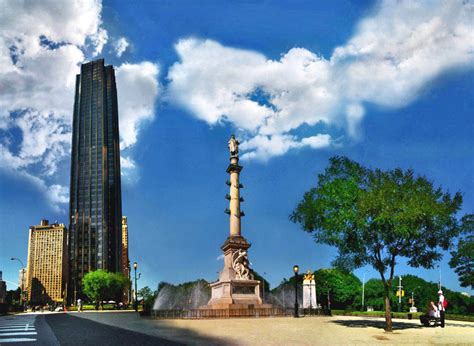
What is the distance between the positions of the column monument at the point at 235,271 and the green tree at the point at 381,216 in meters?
16.1

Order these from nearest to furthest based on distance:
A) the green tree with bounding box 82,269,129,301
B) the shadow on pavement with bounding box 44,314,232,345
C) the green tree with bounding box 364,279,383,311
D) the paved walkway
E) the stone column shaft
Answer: the shadow on pavement with bounding box 44,314,232,345
the paved walkway
the stone column shaft
the green tree with bounding box 364,279,383,311
the green tree with bounding box 82,269,129,301

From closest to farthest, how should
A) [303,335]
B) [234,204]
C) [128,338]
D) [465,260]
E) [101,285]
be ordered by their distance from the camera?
[128,338], [303,335], [234,204], [465,260], [101,285]

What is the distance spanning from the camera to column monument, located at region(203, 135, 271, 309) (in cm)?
4050

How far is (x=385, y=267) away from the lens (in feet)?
82.9

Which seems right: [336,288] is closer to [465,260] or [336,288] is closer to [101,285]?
[465,260]

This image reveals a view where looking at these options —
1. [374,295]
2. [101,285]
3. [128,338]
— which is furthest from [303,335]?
[101,285]

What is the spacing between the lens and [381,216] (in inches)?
882

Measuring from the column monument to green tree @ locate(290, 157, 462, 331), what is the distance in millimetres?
16096

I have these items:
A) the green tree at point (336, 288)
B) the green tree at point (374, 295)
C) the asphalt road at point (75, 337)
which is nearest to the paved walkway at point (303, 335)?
the asphalt road at point (75, 337)

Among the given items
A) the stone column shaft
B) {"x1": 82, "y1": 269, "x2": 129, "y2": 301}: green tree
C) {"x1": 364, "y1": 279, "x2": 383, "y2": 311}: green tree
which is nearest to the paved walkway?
the stone column shaft

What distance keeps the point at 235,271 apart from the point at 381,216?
22348 mm

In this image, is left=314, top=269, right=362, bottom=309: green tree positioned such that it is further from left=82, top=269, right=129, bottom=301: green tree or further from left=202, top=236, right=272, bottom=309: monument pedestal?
left=82, top=269, right=129, bottom=301: green tree

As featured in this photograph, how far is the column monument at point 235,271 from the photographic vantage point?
133 feet

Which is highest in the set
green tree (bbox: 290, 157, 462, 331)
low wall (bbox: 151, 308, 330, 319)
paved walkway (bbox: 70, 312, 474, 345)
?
green tree (bbox: 290, 157, 462, 331)
